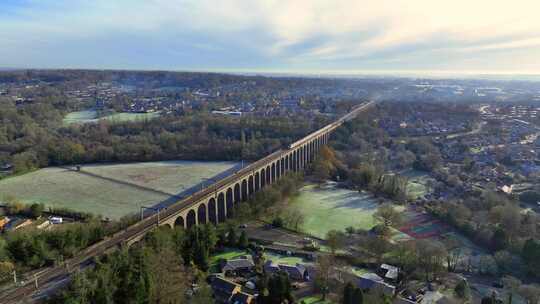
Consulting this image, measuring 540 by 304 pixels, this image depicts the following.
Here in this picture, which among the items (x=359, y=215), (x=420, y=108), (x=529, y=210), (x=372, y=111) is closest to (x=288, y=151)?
(x=359, y=215)

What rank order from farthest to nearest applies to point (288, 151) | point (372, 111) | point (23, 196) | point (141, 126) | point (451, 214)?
point (372, 111)
point (141, 126)
point (288, 151)
point (23, 196)
point (451, 214)

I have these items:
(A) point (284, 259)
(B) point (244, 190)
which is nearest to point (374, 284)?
(A) point (284, 259)

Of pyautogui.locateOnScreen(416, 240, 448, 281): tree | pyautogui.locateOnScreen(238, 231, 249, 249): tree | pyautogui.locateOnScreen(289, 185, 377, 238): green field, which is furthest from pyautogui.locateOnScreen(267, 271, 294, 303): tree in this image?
pyautogui.locateOnScreen(289, 185, 377, 238): green field

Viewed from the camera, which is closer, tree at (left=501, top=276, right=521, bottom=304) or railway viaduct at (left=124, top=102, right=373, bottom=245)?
tree at (left=501, top=276, right=521, bottom=304)

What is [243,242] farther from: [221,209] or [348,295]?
[348,295]

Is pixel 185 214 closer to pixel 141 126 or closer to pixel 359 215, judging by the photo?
pixel 359 215

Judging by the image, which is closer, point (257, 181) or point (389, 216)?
point (389, 216)

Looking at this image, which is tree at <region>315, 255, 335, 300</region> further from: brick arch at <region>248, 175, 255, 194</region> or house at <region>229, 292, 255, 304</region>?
brick arch at <region>248, 175, 255, 194</region>
